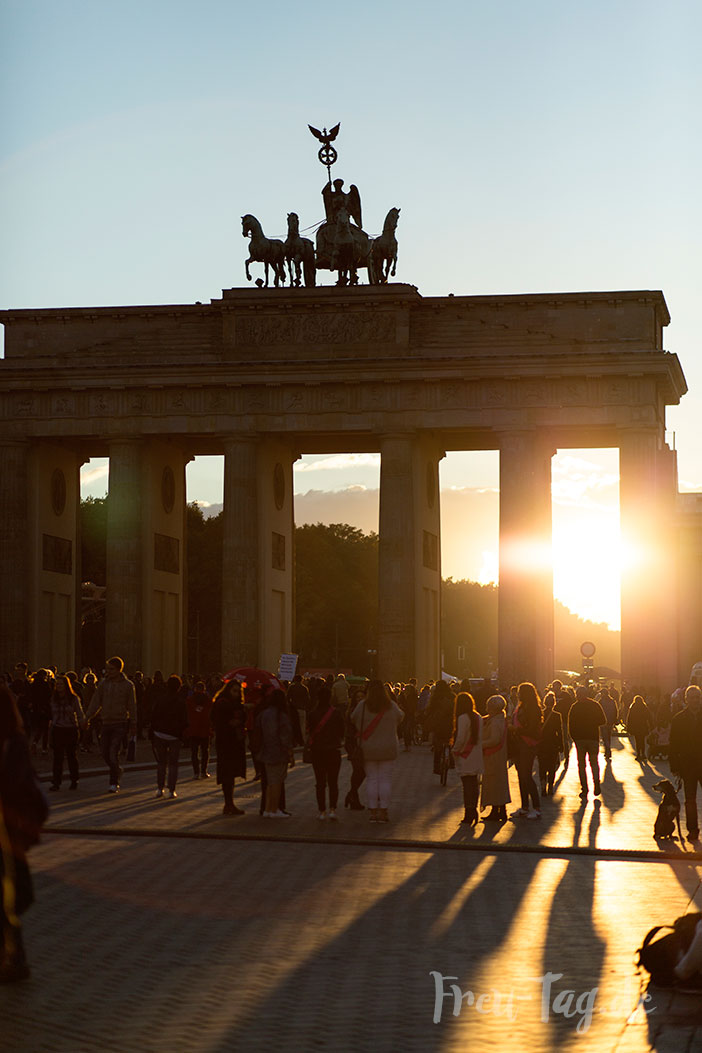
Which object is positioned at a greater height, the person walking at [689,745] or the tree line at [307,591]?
the tree line at [307,591]

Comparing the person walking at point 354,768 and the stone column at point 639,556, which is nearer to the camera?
the person walking at point 354,768

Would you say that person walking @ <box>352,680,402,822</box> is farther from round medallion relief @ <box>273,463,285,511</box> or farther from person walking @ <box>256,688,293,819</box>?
round medallion relief @ <box>273,463,285,511</box>

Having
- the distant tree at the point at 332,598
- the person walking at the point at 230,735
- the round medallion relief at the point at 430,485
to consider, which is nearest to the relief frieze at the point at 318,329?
the round medallion relief at the point at 430,485

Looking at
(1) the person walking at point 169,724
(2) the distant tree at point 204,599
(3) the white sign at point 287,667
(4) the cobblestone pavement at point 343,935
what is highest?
(2) the distant tree at point 204,599

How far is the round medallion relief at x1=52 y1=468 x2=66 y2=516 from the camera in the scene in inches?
2739

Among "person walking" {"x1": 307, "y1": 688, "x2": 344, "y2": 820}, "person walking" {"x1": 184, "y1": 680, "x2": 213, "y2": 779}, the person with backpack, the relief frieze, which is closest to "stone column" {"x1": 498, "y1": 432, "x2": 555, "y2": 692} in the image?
the relief frieze

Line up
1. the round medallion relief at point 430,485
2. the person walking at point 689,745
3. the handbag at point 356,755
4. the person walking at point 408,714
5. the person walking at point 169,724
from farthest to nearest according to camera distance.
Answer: the round medallion relief at point 430,485
the person walking at point 408,714
the person walking at point 169,724
the handbag at point 356,755
the person walking at point 689,745

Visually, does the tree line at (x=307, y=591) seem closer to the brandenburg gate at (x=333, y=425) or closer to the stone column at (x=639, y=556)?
the brandenburg gate at (x=333, y=425)

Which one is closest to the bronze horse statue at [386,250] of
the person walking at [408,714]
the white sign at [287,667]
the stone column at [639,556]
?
the stone column at [639,556]

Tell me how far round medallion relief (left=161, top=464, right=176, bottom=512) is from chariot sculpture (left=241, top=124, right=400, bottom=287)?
28.3ft

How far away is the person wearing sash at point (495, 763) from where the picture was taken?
25.3 m

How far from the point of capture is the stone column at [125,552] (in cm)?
6606

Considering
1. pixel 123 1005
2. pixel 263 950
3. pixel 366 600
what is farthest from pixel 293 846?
pixel 366 600

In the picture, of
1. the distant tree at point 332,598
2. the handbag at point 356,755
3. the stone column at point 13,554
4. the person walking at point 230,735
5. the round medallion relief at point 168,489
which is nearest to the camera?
the person walking at point 230,735
